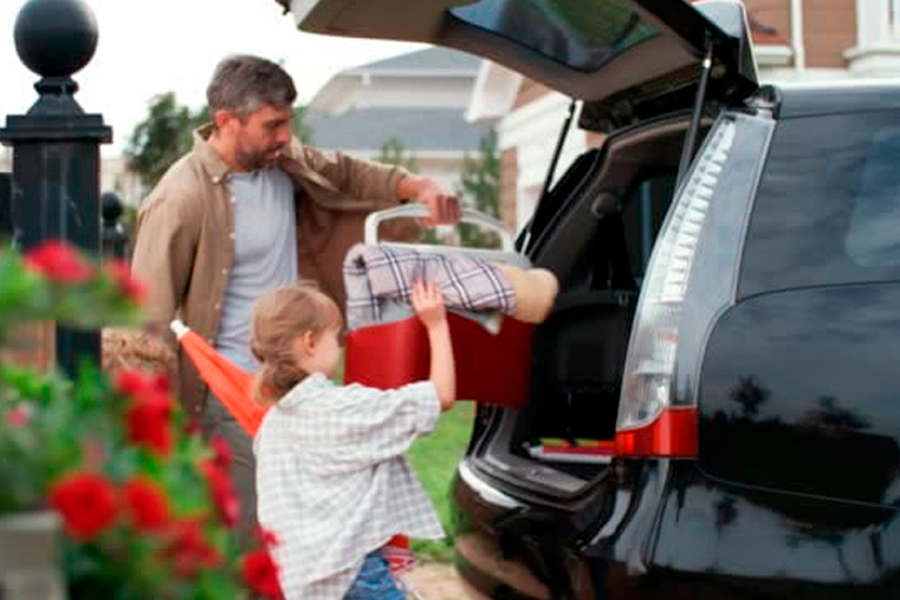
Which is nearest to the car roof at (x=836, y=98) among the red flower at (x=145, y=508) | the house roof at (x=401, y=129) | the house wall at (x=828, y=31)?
the red flower at (x=145, y=508)

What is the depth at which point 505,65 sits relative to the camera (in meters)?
4.59

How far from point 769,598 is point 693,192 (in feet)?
2.86

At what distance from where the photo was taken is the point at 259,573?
4.87ft

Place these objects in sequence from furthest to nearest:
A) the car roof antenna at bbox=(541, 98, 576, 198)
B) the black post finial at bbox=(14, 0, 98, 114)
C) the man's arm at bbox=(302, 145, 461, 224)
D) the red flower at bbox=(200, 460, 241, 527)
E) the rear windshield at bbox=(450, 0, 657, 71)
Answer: the car roof antenna at bbox=(541, 98, 576, 198) < the man's arm at bbox=(302, 145, 461, 224) < the rear windshield at bbox=(450, 0, 657, 71) < the black post finial at bbox=(14, 0, 98, 114) < the red flower at bbox=(200, 460, 241, 527)

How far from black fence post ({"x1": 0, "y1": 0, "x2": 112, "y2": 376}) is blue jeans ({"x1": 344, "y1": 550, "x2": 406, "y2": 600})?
3.08 ft

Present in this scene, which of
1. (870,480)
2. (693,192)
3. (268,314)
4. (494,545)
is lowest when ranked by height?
(494,545)

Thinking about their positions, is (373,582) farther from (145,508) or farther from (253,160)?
(145,508)

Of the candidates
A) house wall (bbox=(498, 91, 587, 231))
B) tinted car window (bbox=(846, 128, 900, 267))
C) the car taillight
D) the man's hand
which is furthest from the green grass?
house wall (bbox=(498, 91, 587, 231))

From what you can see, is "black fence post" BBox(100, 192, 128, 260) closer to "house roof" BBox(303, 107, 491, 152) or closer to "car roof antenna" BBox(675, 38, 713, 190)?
"car roof antenna" BBox(675, 38, 713, 190)

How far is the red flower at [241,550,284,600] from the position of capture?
4.82 feet

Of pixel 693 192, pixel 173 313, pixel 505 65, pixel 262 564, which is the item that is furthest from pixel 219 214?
pixel 262 564

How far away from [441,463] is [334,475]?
19.7 feet

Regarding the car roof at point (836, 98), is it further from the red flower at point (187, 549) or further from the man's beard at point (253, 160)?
the red flower at point (187, 549)

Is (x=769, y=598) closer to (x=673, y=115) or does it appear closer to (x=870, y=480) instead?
(x=870, y=480)
